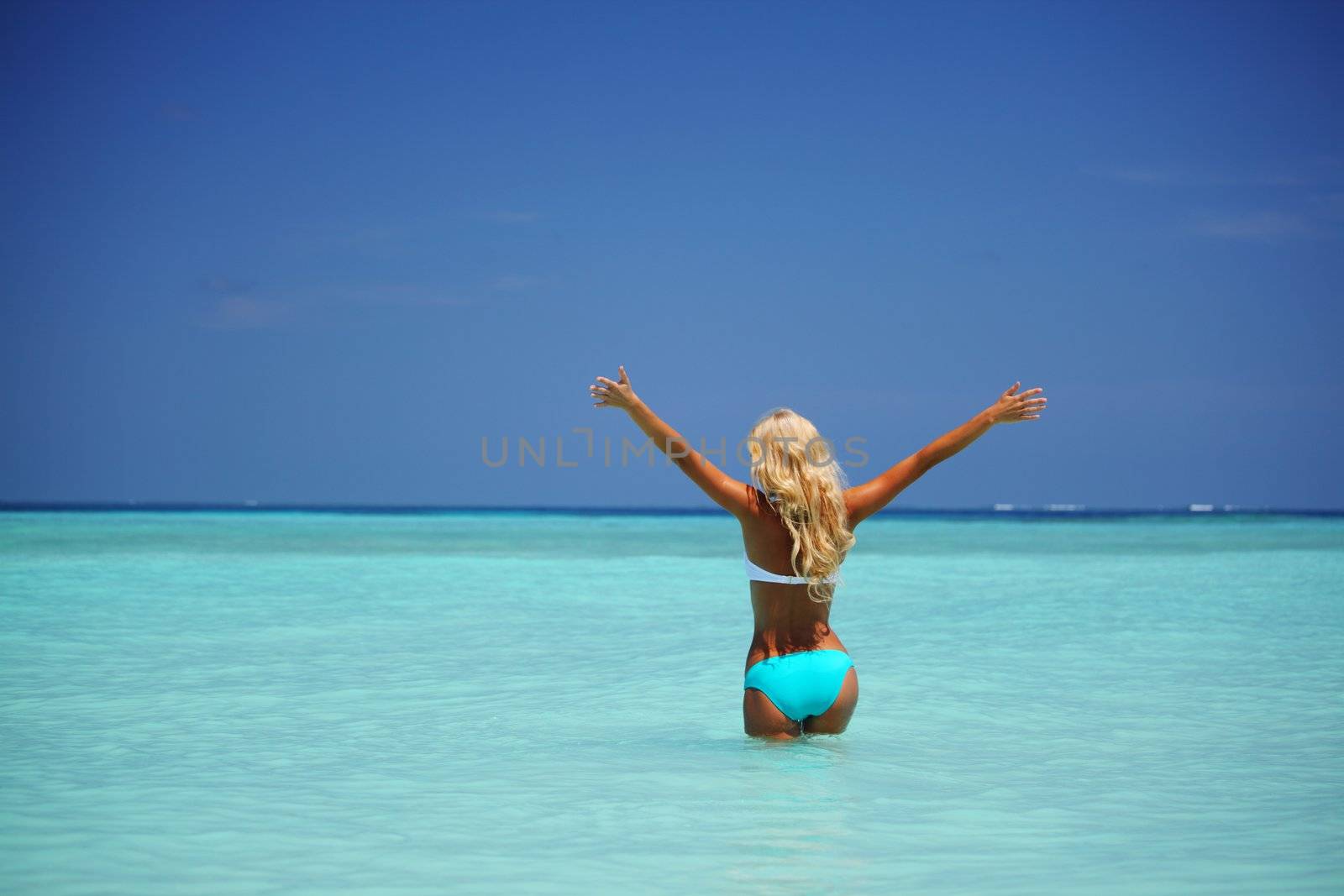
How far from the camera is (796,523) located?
4.76 meters

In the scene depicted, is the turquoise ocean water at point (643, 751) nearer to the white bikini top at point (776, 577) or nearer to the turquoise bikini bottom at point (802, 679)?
the turquoise bikini bottom at point (802, 679)

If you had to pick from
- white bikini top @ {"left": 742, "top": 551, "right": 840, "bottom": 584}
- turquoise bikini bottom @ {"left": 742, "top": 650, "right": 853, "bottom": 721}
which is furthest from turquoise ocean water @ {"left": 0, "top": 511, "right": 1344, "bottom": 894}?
white bikini top @ {"left": 742, "top": 551, "right": 840, "bottom": 584}

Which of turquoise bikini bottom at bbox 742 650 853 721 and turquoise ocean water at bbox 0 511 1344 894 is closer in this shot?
turquoise ocean water at bbox 0 511 1344 894

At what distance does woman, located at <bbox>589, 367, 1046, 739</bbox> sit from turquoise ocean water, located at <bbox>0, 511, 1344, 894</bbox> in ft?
1.20

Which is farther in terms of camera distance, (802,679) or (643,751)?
(643,751)

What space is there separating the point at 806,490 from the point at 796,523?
0.15 meters

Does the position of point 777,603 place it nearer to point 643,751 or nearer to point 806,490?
point 806,490

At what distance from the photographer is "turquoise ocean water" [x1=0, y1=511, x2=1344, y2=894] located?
11.8 feet

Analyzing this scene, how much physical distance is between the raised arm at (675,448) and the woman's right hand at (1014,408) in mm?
1102

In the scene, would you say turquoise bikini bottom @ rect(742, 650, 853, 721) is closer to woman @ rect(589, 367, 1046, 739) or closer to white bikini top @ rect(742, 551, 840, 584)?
woman @ rect(589, 367, 1046, 739)

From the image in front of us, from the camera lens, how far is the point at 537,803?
4367 mm

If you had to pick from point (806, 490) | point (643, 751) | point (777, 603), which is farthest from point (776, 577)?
point (643, 751)

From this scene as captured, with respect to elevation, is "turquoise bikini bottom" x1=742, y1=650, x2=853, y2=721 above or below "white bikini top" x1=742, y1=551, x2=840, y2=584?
below

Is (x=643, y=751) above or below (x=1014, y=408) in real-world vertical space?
below
